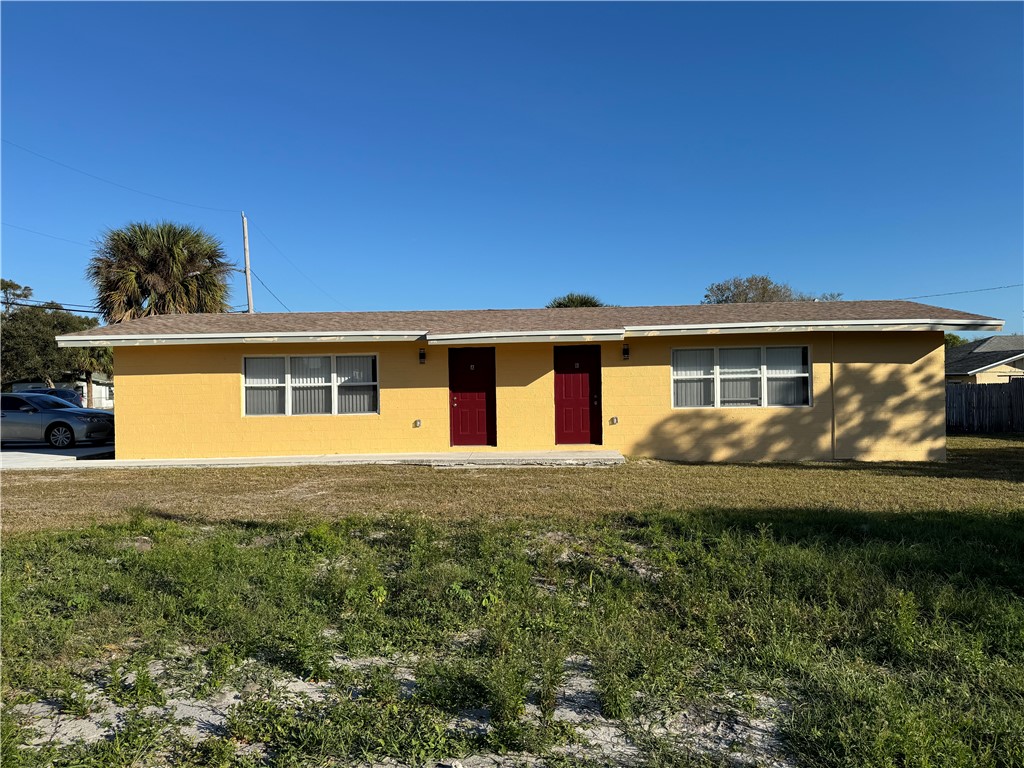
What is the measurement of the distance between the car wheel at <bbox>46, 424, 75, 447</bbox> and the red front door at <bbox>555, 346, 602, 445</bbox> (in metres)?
12.8

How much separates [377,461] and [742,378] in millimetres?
7694

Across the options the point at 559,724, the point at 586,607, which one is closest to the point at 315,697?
the point at 559,724

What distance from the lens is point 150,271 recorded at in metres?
19.1

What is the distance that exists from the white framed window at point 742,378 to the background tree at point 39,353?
38.8 m

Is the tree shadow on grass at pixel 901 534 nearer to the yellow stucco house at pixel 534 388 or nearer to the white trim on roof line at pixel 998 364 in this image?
the yellow stucco house at pixel 534 388

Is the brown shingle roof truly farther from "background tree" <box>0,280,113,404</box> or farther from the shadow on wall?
"background tree" <box>0,280,113,404</box>

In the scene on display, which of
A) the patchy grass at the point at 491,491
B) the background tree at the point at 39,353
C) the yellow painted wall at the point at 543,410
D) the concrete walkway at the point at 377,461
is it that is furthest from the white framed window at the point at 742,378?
the background tree at the point at 39,353

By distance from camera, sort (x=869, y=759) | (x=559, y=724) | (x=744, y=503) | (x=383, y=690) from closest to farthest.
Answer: (x=869, y=759) < (x=559, y=724) < (x=383, y=690) < (x=744, y=503)

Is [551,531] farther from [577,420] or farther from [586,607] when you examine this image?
[577,420]

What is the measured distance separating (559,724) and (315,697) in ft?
4.28

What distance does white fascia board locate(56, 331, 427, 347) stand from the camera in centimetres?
1236

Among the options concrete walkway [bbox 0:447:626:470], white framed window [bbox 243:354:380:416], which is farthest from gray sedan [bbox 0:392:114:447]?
white framed window [bbox 243:354:380:416]

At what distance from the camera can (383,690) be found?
321 centimetres

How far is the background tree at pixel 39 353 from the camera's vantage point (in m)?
39.4
